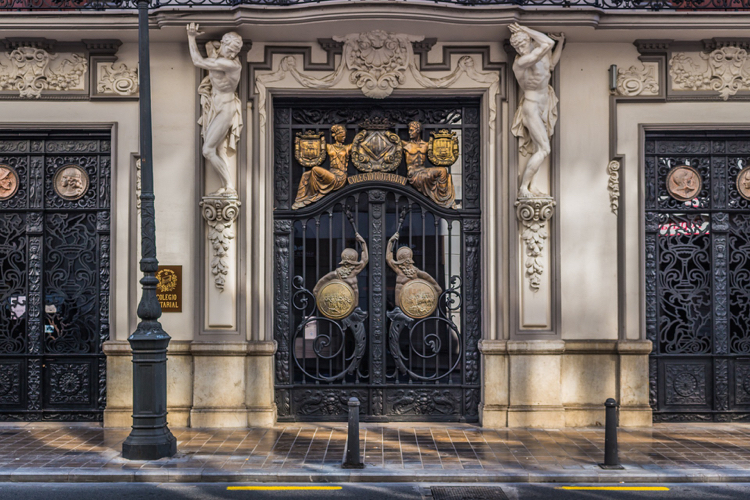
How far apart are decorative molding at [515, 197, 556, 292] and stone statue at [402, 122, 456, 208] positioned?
3.55ft

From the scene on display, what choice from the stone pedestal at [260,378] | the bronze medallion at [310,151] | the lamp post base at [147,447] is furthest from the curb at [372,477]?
the bronze medallion at [310,151]

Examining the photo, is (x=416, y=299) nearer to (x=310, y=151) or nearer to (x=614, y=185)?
(x=310, y=151)

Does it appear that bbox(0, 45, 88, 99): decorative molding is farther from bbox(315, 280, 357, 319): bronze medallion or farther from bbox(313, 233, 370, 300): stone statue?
bbox(315, 280, 357, 319): bronze medallion

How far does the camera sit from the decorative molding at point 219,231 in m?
11.0

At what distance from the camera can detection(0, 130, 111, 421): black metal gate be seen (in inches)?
450

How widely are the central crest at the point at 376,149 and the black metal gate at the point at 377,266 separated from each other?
0.6 inches

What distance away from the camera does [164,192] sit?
11227 millimetres

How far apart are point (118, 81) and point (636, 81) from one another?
7.41 metres

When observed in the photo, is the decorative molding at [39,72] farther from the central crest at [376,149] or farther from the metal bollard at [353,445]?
the metal bollard at [353,445]

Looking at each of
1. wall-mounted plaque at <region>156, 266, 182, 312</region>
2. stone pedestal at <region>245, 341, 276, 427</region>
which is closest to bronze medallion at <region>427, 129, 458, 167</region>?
stone pedestal at <region>245, 341, 276, 427</region>

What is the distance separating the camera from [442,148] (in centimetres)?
1145

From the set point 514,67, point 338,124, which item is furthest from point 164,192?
point 514,67

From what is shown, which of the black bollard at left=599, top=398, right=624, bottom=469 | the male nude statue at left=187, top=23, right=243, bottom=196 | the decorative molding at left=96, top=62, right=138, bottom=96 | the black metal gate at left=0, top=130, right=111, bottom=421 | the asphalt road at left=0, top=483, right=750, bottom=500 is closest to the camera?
the asphalt road at left=0, top=483, right=750, bottom=500

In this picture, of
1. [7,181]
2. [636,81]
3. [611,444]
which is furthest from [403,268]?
[7,181]
